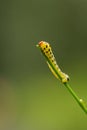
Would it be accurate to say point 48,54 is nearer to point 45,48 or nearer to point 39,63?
point 45,48

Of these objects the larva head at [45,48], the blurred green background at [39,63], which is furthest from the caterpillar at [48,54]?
the blurred green background at [39,63]

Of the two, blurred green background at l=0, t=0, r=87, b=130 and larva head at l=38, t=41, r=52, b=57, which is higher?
blurred green background at l=0, t=0, r=87, b=130

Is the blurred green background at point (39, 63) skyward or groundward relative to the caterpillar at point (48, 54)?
Result: skyward

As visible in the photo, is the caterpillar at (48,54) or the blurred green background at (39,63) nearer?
the caterpillar at (48,54)

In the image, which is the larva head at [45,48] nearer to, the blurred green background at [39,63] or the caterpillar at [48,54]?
the caterpillar at [48,54]

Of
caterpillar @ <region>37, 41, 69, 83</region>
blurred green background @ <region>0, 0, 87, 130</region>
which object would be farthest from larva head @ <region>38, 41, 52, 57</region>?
blurred green background @ <region>0, 0, 87, 130</region>

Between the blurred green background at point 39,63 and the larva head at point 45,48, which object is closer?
the larva head at point 45,48

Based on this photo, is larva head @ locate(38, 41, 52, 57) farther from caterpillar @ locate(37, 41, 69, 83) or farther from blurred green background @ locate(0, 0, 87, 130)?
blurred green background @ locate(0, 0, 87, 130)

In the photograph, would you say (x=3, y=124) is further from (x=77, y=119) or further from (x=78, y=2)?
(x=78, y=2)

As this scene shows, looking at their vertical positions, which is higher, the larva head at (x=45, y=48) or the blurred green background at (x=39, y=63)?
the blurred green background at (x=39, y=63)

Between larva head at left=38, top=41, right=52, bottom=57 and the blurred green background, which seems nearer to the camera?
larva head at left=38, top=41, right=52, bottom=57
